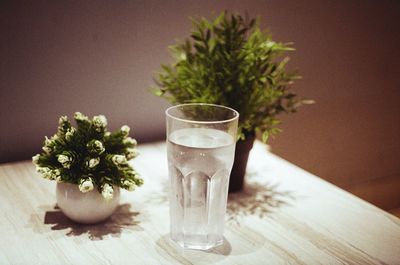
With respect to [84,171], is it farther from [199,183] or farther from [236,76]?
[236,76]

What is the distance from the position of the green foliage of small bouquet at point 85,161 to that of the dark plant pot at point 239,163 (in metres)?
0.23

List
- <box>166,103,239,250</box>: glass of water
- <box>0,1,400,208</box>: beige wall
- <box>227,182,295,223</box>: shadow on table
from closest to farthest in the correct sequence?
<box>166,103,239,250</box>: glass of water
<box>227,182,295,223</box>: shadow on table
<box>0,1,400,208</box>: beige wall

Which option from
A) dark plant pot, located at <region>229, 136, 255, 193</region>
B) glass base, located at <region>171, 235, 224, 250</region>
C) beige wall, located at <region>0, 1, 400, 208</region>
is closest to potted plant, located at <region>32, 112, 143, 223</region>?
glass base, located at <region>171, 235, 224, 250</region>

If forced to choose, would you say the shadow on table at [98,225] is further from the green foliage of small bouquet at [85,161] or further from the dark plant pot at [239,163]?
the dark plant pot at [239,163]

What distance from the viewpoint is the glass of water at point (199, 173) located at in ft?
2.55

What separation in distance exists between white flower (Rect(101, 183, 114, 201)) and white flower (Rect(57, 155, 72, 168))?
0.23 feet

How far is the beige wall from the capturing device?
1.13 meters

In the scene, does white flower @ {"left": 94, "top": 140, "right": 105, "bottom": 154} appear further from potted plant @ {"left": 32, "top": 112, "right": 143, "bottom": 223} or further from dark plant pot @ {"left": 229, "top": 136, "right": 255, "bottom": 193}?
dark plant pot @ {"left": 229, "top": 136, "right": 255, "bottom": 193}

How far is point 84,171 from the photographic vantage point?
0.82m

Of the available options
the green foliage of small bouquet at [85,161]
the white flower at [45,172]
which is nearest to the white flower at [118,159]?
the green foliage of small bouquet at [85,161]

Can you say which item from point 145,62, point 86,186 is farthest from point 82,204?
point 145,62

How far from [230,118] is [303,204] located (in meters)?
0.28

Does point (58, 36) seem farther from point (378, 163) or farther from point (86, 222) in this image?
point (378, 163)

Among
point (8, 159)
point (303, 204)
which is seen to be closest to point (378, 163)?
point (303, 204)
